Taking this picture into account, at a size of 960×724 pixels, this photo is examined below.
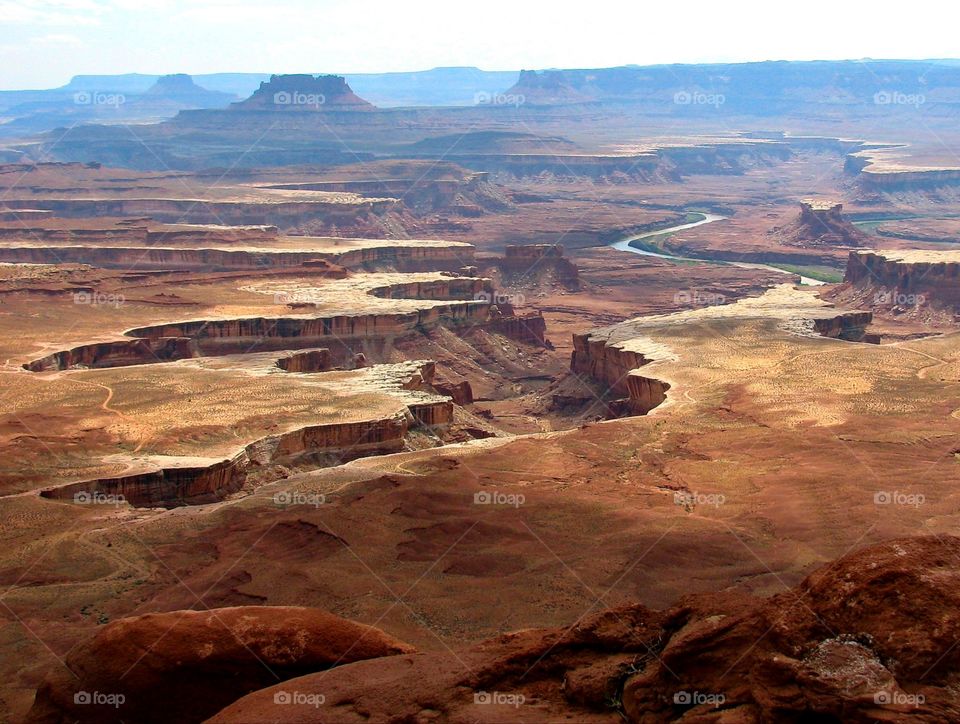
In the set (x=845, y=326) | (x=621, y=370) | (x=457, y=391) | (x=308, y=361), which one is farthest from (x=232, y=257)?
(x=845, y=326)

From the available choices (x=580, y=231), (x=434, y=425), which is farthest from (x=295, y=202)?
(x=434, y=425)

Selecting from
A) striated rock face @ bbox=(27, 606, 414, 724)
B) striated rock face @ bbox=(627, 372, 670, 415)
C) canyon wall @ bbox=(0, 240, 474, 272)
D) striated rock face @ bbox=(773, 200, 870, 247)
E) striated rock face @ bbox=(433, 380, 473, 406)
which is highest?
striated rock face @ bbox=(27, 606, 414, 724)

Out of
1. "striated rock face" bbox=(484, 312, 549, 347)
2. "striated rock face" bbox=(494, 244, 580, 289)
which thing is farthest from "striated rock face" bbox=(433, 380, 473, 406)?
"striated rock face" bbox=(494, 244, 580, 289)

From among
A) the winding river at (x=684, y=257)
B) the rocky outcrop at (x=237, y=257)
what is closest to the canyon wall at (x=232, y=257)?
the rocky outcrop at (x=237, y=257)

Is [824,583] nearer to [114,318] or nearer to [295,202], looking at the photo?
[114,318]

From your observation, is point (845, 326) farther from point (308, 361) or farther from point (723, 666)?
point (723, 666)

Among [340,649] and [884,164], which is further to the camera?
[884,164]

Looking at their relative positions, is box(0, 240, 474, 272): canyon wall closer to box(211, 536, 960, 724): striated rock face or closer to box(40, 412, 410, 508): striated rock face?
box(40, 412, 410, 508): striated rock face
